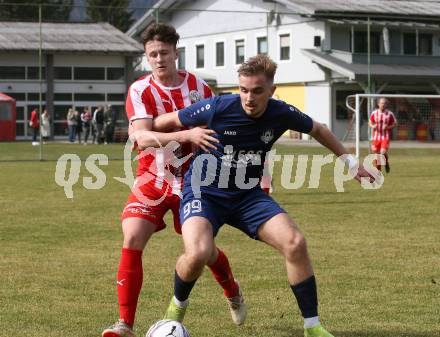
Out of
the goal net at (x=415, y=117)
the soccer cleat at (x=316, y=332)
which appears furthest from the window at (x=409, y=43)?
the soccer cleat at (x=316, y=332)

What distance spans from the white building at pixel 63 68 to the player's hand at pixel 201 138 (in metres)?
42.7

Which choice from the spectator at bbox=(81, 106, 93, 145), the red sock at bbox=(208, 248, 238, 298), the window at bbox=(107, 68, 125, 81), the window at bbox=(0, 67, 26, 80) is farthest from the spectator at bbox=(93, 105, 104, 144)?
the red sock at bbox=(208, 248, 238, 298)

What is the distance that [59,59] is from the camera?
1933 inches

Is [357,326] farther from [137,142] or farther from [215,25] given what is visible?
[215,25]

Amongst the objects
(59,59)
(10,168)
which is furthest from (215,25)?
(10,168)

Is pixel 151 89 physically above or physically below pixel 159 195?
above

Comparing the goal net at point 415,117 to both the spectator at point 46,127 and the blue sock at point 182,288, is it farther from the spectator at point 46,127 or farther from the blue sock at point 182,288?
the blue sock at point 182,288

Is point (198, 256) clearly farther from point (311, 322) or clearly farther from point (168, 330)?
point (311, 322)

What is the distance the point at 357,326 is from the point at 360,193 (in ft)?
37.6

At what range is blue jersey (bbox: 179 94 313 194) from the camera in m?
6.04

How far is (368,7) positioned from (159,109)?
44.4 meters

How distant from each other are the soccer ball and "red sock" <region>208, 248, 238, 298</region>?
85cm

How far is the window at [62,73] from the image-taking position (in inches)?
1940

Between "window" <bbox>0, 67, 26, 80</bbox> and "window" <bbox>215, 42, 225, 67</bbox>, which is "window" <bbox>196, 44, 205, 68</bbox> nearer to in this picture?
"window" <bbox>215, 42, 225, 67</bbox>
